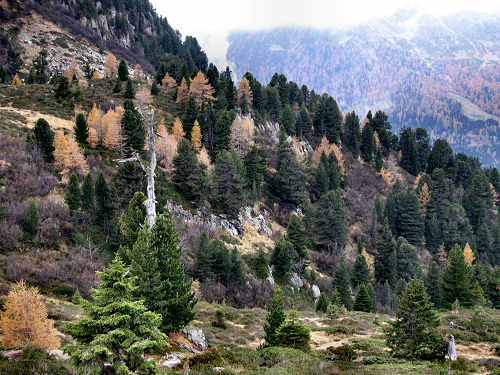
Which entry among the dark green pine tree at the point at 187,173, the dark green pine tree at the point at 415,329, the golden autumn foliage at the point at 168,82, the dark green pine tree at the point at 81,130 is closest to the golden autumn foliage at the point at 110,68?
the golden autumn foliage at the point at 168,82

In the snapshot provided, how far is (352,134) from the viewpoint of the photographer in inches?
3898

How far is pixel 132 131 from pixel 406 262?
166 feet

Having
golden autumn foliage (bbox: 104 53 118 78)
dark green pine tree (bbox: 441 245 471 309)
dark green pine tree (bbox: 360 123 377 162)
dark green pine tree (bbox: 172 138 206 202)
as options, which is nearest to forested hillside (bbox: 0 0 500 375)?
dark green pine tree (bbox: 441 245 471 309)

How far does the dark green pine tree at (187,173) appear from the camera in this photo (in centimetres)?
5088

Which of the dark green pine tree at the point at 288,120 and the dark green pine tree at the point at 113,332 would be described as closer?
the dark green pine tree at the point at 113,332

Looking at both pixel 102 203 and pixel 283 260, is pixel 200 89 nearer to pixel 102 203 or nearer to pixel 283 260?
pixel 102 203

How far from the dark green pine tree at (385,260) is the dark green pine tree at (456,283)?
18249 mm

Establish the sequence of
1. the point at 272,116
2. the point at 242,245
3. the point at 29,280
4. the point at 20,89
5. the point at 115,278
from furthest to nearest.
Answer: the point at 272,116 < the point at 20,89 < the point at 242,245 < the point at 29,280 < the point at 115,278

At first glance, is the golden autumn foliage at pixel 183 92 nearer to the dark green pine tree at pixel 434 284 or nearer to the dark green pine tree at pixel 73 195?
the dark green pine tree at pixel 73 195

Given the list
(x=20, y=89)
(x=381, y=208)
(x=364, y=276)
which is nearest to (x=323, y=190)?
(x=381, y=208)

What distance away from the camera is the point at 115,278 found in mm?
8891

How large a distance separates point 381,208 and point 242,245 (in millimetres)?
40992

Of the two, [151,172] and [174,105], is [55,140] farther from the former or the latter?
[174,105]

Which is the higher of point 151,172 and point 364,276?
point 151,172
